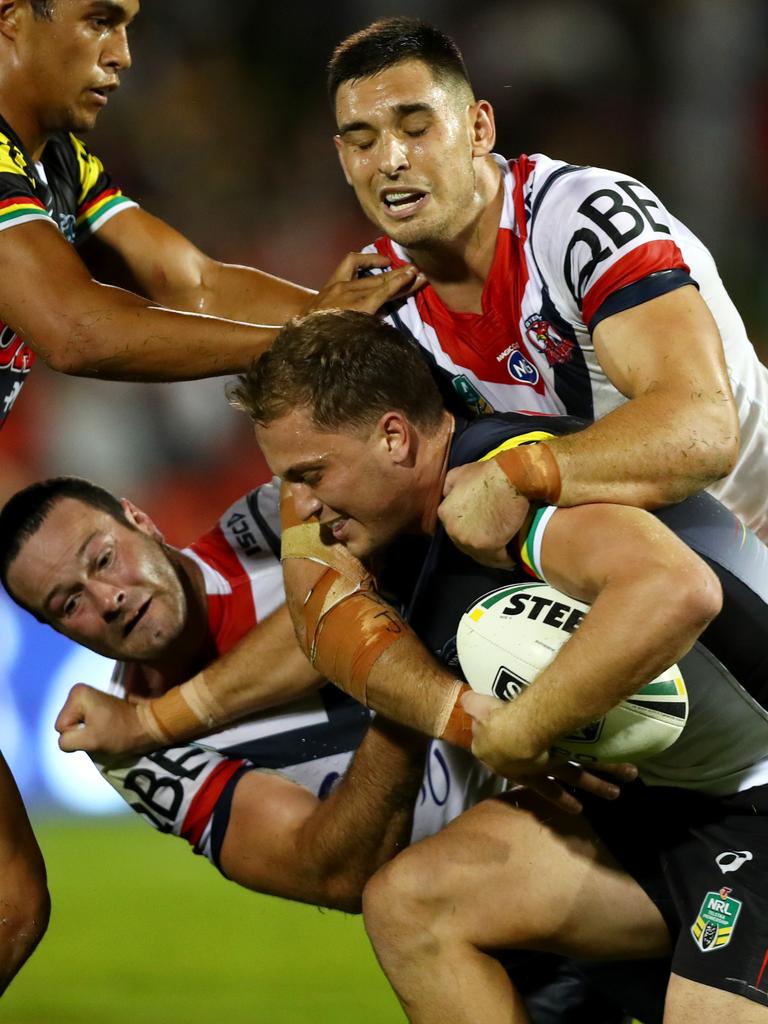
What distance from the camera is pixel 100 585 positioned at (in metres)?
3.89

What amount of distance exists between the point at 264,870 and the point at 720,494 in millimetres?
1634

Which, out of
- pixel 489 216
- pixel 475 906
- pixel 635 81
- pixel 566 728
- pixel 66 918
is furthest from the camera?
pixel 635 81

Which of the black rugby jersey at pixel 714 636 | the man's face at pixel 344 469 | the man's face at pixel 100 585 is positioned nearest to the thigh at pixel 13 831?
the man's face at pixel 100 585

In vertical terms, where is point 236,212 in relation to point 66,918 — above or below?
above

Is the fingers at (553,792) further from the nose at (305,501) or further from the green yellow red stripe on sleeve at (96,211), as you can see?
the green yellow red stripe on sleeve at (96,211)

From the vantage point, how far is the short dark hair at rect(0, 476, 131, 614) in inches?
156

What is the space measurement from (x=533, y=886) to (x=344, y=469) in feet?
3.23

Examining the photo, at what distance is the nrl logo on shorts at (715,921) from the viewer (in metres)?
2.68

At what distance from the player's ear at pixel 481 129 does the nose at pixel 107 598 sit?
1.61 metres

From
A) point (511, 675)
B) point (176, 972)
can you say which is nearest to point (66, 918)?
point (176, 972)

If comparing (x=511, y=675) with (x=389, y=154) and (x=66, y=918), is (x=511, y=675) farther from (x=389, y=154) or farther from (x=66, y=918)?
(x=66, y=918)

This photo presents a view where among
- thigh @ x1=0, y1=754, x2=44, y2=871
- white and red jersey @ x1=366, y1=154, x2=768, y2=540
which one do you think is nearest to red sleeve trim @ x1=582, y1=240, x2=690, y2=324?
white and red jersey @ x1=366, y1=154, x2=768, y2=540

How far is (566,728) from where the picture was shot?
2369 mm

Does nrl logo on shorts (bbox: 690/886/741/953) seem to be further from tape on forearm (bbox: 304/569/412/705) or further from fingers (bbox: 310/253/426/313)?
fingers (bbox: 310/253/426/313)
